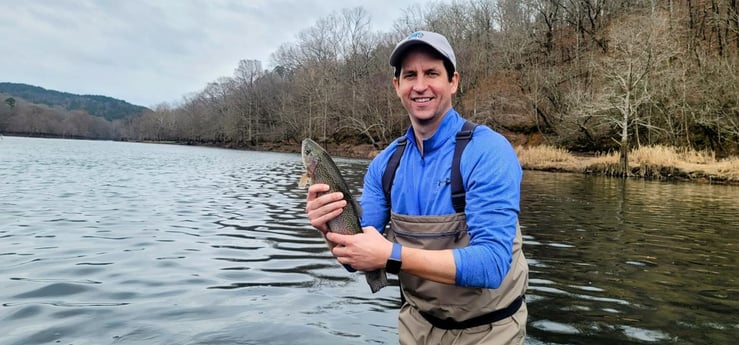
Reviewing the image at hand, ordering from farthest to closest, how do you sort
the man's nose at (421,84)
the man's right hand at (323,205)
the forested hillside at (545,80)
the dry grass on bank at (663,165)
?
the forested hillside at (545,80) → the dry grass on bank at (663,165) → the man's nose at (421,84) → the man's right hand at (323,205)

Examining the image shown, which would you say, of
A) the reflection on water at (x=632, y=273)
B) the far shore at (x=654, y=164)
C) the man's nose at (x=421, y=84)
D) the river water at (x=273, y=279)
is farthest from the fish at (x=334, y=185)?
the far shore at (x=654, y=164)

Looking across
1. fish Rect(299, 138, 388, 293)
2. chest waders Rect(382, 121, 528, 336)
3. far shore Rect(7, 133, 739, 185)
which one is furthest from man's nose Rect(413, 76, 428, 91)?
far shore Rect(7, 133, 739, 185)

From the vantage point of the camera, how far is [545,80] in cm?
4922

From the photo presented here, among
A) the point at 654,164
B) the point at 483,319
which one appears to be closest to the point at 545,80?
the point at 654,164

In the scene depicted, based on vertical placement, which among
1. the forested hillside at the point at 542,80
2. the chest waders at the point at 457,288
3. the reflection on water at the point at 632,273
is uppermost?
the forested hillside at the point at 542,80

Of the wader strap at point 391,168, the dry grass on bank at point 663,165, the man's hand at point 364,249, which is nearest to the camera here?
the man's hand at point 364,249

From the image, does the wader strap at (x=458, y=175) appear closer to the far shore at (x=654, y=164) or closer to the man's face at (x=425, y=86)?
the man's face at (x=425, y=86)

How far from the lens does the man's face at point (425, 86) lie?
299 centimetres

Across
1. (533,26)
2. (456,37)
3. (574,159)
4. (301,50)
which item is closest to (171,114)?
(301,50)

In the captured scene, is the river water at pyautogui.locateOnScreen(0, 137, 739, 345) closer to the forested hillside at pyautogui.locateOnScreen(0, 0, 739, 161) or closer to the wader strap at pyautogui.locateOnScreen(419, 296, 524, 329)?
the wader strap at pyautogui.locateOnScreen(419, 296, 524, 329)

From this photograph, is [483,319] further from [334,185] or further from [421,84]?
[421,84]

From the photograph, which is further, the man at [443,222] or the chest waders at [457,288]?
the chest waders at [457,288]

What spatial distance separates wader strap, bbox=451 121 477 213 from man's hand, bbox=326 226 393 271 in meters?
0.58

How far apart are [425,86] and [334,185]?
0.82 m
